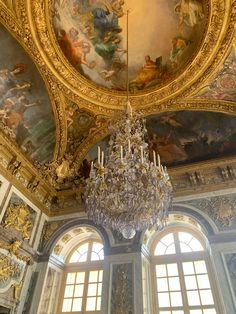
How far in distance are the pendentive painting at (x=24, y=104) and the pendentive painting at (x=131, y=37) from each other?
48.8 inches

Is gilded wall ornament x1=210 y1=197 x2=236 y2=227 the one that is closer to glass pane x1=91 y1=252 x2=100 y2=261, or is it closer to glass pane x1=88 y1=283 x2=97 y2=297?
glass pane x1=91 y1=252 x2=100 y2=261

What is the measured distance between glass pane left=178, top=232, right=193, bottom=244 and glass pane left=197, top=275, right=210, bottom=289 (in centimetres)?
109

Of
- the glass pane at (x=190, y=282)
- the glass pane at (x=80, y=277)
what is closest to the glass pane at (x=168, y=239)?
the glass pane at (x=190, y=282)

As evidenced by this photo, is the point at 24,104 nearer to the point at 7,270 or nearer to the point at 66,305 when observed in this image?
the point at 7,270

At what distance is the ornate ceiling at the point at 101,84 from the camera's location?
283 inches

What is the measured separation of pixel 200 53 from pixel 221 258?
534 cm

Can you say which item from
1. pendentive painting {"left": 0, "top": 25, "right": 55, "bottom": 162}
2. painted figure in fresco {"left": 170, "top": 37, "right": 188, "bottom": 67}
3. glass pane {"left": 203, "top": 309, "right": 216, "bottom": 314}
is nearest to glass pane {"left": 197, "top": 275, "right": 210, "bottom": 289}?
glass pane {"left": 203, "top": 309, "right": 216, "bottom": 314}

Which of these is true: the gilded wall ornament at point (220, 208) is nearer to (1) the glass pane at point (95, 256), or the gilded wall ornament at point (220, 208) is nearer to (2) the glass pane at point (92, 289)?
(1) the glass pane at point (95, 256)

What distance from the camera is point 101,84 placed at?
866 cm

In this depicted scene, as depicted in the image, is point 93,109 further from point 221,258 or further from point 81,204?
point 221,258

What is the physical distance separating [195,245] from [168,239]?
0.80 metres

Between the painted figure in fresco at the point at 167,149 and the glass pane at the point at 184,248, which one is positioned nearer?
the glass pane at the point at 184,248

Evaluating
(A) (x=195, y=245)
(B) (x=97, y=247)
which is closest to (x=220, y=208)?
(A) (x=195, y=245)

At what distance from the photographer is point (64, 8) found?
7223 millimetres
